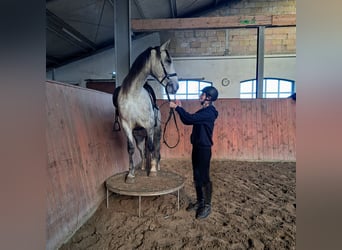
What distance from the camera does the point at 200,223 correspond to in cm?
212

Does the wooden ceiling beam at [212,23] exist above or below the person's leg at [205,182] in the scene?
above

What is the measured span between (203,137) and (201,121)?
15 cm

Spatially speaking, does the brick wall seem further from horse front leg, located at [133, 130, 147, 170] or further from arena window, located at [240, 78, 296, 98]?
horse front leg, located at [133, 130, 147, 170]

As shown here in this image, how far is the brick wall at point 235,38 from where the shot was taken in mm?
8539

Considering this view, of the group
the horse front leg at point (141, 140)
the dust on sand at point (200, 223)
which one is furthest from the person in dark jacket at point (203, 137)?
the horse front leg at point (141, 140)

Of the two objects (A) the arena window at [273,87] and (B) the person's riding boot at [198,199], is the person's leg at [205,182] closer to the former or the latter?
(B) the person's riding boot at [198,199]

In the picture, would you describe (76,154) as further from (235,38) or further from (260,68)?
(235,38)

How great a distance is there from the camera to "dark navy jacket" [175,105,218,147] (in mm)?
2186

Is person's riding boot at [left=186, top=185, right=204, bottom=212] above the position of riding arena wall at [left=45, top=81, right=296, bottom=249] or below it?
below

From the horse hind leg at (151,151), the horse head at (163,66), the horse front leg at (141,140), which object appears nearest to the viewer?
the horse head at (163,66)

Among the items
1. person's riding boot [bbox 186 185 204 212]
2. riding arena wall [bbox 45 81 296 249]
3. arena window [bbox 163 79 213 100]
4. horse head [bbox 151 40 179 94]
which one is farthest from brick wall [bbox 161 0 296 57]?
person's riding boot [bbox 186 185 204 212]

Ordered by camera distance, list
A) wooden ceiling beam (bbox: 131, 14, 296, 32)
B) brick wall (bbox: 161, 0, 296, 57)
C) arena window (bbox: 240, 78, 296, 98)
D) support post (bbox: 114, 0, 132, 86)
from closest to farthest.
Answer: support post (bbox: 114, 0, 132, 86), wooden ceiling beam (bbox: 131, 14, 296, 32), brick wall (bbox: 161, 0, 296, 57), arena window (bbox: 240, 78, 296, 98)

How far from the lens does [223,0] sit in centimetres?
875

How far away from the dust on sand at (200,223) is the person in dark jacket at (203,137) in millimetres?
156
